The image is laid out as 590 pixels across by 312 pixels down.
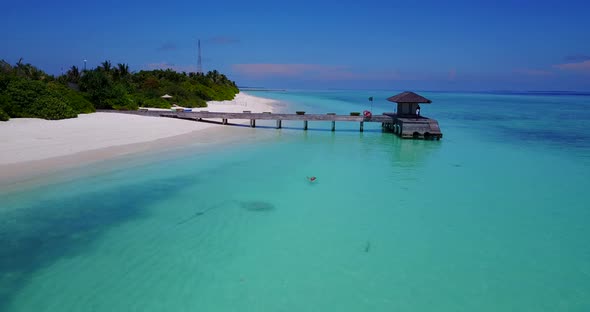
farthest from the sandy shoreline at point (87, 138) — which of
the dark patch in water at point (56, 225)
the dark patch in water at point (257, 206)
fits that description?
the dark patch in water at point (257, 206)

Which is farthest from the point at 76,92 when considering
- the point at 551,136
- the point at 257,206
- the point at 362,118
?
the point at 551,136

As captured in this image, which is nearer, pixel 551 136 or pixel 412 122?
pixel 412 122

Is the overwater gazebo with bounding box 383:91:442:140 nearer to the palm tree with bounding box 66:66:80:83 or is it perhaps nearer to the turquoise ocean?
the turquoise ocean

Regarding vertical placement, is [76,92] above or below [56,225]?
above

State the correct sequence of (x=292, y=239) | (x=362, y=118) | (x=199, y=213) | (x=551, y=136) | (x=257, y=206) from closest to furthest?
(x=292, y=239)
(x=199, y=213)
(x=257, y=206)
(x=362, y=118)
(x=551, y=136)

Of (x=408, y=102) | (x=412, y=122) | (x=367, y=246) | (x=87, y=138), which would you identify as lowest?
(x=367, y=246)

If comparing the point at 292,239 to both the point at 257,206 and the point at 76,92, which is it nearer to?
the point at 257,206

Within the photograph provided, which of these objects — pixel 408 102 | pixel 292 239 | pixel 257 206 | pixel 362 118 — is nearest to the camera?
pixel 292 239

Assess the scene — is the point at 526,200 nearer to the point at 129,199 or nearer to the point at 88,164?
the point at 129,199
